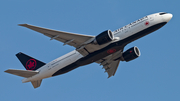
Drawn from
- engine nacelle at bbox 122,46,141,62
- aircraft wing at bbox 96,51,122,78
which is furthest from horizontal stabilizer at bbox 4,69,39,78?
engine nacelle at bbox 122,46,141,62

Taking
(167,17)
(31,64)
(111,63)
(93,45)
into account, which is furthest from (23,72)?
(167,17)

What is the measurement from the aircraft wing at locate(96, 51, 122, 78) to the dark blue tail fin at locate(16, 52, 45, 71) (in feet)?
32.9

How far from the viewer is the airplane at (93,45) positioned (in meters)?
38.3

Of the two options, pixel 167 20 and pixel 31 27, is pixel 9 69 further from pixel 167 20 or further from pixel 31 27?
pixel 167 20

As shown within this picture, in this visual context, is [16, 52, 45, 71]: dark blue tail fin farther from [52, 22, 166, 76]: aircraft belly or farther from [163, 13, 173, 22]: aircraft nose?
[163, 13, 173, 22]: aircraft nose

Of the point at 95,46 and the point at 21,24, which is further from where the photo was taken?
the point at 95,46

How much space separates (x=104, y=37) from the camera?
37844 millimetres

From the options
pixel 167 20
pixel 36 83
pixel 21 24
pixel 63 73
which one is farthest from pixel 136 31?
pixel 36 83

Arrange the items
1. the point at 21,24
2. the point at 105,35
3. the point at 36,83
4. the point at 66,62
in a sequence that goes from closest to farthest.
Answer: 1. the point at 21,24
2. the point at 105,35
3. the point at 66,62
4. the point at 36,83

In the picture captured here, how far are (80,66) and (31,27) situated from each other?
11.0m

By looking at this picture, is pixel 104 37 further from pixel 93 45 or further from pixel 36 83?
pixel 36 83

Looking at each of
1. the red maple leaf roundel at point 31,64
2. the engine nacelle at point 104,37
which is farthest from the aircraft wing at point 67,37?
the red maple leaf roundel at point 31,64

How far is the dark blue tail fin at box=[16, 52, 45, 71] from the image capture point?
150ft

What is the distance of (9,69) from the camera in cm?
4019
